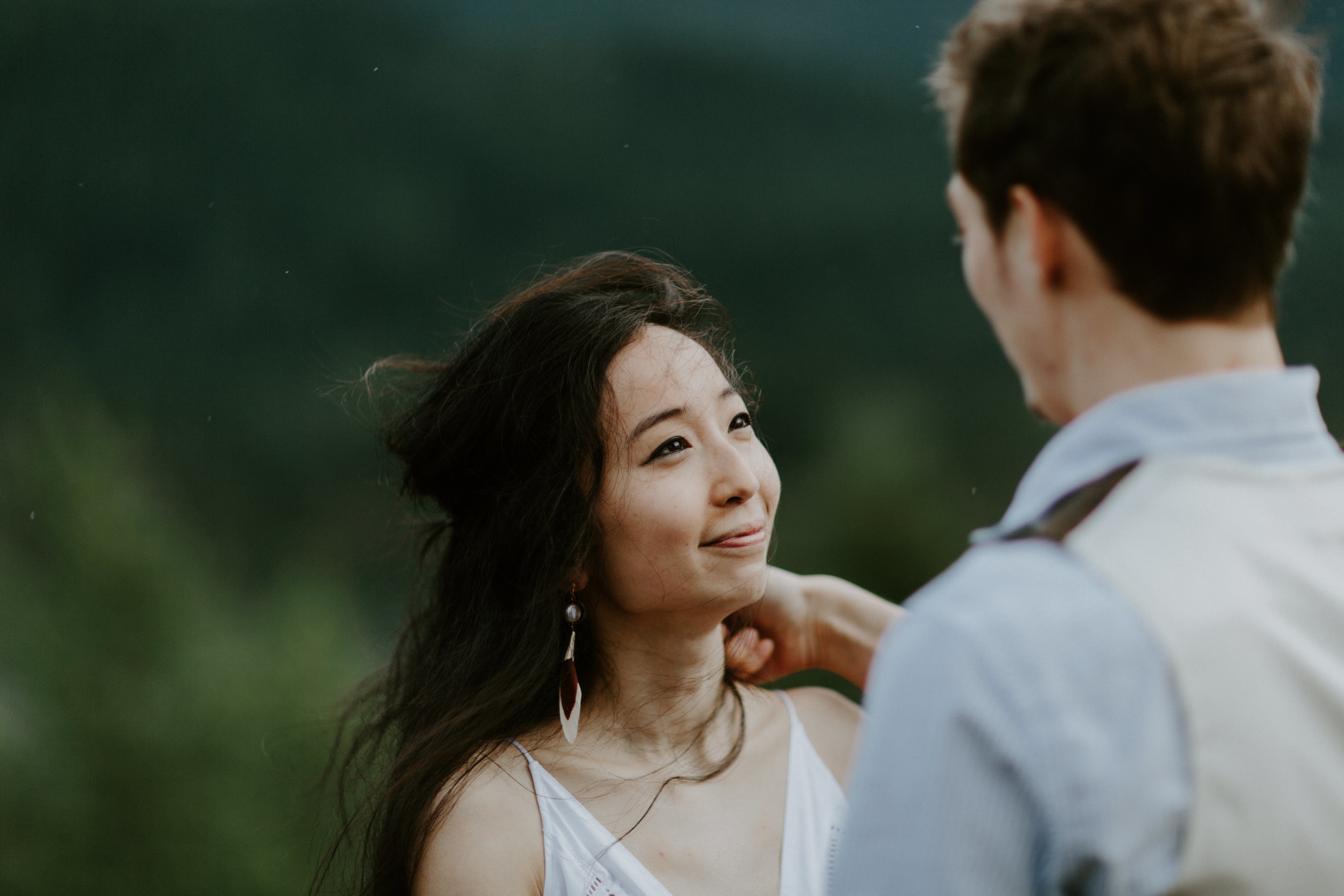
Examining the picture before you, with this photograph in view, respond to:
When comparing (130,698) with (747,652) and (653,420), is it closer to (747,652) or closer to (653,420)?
(747,652)

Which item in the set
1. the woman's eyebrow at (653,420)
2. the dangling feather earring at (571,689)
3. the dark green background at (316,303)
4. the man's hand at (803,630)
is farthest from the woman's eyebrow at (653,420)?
the dark green background at (316,303)

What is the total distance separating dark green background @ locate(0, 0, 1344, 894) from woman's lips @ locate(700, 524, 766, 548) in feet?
13.5

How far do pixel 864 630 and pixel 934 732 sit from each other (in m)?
Result: 1.80

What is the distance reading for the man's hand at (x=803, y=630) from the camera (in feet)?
8.94

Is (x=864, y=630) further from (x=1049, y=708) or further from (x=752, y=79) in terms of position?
(x=752, y=79)

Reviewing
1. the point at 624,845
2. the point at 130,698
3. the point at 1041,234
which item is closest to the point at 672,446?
the point at 624,845

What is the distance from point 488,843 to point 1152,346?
1.49m

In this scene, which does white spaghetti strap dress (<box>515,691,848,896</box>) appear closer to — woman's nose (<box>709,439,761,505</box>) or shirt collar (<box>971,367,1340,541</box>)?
woman's nose (<box>709,439,761,505</box>)

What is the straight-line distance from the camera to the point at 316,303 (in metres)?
15.8

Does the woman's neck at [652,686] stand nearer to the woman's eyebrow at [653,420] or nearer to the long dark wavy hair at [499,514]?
the long dark wavy hair at [499,514]

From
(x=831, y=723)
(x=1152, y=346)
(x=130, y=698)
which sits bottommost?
(x=130, y=698)

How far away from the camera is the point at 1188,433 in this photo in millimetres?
1034

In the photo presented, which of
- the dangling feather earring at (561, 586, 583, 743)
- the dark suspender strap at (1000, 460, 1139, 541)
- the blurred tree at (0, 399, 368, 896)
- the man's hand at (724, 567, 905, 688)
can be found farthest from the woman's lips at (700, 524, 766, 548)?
the blurred tree at (0, 399, 368, 896)

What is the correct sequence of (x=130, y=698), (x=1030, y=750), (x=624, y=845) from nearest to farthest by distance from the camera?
(x=1030, y=750) → (x=624, y=845) → (x=130, y=698)
